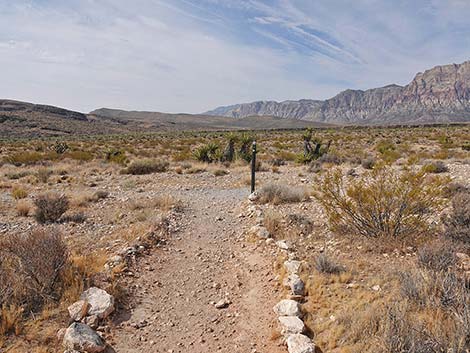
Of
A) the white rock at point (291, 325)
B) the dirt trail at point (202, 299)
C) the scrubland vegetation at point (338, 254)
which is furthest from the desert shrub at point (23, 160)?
the white rock at point (291, 325)

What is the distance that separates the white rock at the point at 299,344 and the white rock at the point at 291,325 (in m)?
0.11

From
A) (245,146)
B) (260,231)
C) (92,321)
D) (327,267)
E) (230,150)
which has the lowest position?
(92,321)

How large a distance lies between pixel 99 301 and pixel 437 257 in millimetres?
4702

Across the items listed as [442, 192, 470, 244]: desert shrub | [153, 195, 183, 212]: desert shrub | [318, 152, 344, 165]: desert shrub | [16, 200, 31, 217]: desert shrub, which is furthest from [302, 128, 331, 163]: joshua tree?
[16, 200, 31, 217]: desert shrub

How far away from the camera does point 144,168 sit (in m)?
16.7

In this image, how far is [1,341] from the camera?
351 cm

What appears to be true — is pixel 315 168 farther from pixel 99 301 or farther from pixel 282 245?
pixel 99 301

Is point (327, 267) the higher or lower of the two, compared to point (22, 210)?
higher

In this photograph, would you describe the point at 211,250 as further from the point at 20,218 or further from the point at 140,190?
the point at 140,190

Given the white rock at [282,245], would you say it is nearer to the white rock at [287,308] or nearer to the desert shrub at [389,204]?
the desert shrub at [389,204]

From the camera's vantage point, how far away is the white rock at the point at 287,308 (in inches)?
161

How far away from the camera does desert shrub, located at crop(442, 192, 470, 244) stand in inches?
223

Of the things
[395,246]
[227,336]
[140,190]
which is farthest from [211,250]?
[140,190]

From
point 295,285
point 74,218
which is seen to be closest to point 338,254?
point 295,285
